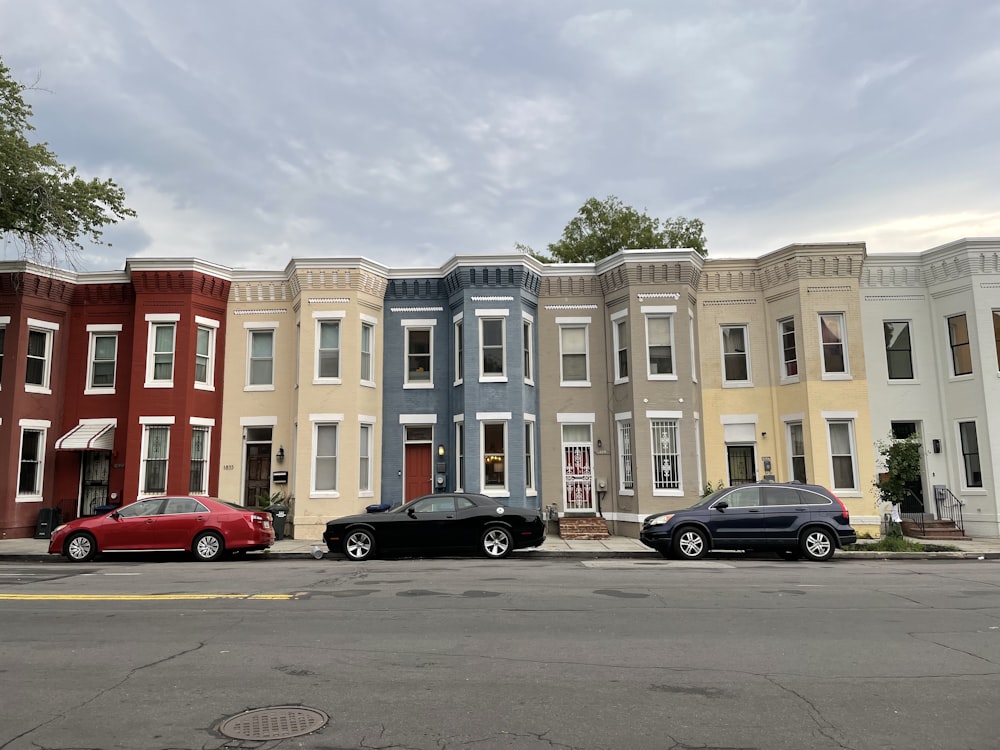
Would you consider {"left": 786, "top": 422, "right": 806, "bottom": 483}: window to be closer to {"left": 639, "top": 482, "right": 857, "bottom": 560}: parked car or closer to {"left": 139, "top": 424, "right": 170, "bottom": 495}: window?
{"left": 639, "top": 482, "right": 857, "bottom": 560}: parked car

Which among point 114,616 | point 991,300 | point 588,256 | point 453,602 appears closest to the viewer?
point 114,616

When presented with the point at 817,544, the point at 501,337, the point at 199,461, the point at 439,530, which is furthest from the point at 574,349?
the point at 199,461

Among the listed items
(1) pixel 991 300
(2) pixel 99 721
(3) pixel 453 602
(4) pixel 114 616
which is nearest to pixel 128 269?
(4) pixel 114 616

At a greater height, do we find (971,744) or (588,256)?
(588,256)

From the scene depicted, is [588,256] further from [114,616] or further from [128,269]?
[114,616]

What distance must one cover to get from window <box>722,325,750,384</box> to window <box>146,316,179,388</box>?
16732 millimetres

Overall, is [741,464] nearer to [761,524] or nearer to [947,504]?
[947,504]

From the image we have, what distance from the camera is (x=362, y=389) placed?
20891 millimetres

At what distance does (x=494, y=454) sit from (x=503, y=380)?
2.18 metres

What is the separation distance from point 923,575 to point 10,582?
52.5 feet

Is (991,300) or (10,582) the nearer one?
(10,582)

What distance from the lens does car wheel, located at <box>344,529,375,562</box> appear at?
15086mm

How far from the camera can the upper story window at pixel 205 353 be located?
21.3 m

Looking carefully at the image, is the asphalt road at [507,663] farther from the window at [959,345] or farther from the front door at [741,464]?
the window at [959,345]
